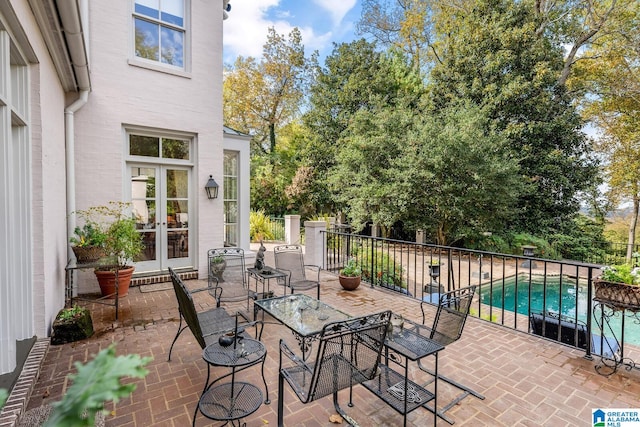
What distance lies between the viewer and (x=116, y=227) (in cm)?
484

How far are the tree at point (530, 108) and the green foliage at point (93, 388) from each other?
13374mm

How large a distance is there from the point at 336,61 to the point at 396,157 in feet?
22.1

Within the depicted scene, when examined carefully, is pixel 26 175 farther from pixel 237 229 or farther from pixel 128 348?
pixel 237 229

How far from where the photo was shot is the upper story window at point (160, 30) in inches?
220

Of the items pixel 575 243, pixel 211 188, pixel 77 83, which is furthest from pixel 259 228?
pixel 575 243

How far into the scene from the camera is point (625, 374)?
3.05m

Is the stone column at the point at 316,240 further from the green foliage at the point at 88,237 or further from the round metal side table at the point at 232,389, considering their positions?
the round metal side table at the point at 232,389

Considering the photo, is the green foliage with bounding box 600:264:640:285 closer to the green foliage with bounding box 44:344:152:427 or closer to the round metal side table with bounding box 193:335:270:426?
the round metal side table with bounding box 193:335:270:426

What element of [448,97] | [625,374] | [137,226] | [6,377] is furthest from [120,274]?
[448,97]

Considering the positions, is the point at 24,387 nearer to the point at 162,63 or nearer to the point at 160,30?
the point at 162,63

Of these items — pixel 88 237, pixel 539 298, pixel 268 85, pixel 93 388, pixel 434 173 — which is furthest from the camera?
pixel 268 85

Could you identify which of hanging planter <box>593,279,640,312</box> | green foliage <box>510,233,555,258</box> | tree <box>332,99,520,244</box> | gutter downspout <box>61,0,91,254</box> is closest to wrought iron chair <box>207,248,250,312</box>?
gutter downspout <box>61,0,91,254</box>

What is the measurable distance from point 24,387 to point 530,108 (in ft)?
48.3

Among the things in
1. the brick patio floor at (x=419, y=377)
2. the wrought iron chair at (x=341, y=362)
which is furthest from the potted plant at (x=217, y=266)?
the wrought iron chair at (x=341, y=362)
